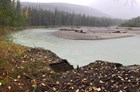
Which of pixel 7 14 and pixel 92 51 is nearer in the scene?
pixel 92 51

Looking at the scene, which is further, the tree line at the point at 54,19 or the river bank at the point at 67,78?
the tree line at the point at 54,19

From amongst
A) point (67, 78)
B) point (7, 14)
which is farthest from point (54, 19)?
point (67, 78)

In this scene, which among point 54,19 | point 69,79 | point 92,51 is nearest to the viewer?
point 69,79

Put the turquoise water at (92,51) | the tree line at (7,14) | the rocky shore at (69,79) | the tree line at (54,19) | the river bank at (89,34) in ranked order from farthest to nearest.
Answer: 1. the tree line at (54,19)
2. the river bank at (89,34)
3. the tree line at (7,14)
4. the turquoise water at (92,51)
5. the rocky shore at (69,79)

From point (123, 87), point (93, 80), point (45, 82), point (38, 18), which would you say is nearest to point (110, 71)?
point (93, 80)

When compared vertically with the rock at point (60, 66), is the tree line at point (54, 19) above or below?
below

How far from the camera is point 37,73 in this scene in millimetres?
9586

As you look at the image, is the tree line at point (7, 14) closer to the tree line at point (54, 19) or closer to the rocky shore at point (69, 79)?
the tree line at point (54, 19)

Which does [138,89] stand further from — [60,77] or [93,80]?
[60,77]

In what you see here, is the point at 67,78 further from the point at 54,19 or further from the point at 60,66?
the point at 54,19

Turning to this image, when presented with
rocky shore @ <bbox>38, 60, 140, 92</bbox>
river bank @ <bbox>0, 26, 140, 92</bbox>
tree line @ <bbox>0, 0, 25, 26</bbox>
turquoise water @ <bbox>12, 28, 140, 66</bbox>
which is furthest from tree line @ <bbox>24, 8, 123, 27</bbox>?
rocky shore @ <bbox>38, 60, 140, 92</bbox>

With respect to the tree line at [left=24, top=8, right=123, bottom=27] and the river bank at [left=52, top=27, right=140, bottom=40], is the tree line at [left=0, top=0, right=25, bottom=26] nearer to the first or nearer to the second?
the river bank at [left=52, top=27, right=140, bottom=40]

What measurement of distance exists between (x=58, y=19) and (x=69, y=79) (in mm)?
136922

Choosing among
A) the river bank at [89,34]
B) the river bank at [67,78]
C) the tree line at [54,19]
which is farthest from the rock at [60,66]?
the tree line at [54,19]
